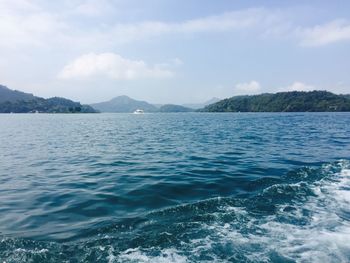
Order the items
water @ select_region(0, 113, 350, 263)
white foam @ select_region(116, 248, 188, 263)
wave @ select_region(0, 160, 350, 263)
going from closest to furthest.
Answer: white foam @ select_region(116, 248, 188, 263) < wave @ select_region(0, 160, 350, 263) < water @ select_region(0, 113, 350, 263)

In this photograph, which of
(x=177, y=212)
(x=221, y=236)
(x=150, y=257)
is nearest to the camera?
(x=150, y=257)

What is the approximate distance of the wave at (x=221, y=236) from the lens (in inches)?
333

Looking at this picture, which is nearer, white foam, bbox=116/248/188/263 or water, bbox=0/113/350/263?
white foam, bbox=116/248/188/263

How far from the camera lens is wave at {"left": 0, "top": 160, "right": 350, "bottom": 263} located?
8453 millimetres

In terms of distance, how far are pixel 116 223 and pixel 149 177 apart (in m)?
7.88

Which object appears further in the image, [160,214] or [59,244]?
[160,214]

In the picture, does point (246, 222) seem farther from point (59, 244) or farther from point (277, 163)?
point (277, 163)

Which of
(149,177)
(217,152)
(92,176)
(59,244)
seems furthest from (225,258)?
(217,152)

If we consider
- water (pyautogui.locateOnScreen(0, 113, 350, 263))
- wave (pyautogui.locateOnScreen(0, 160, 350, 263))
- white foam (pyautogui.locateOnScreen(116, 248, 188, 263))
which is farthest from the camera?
water (pyautogui.locateOnScreen(0, 113, 350, 263))

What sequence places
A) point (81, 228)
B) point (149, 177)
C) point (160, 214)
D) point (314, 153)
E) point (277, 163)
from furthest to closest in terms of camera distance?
point (314, 153) → point (277, 163) → point (149, 177) → point (160, 214) → point (81, 228)

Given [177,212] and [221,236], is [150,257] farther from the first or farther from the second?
[177,212]

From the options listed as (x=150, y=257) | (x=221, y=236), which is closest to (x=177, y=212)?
(x=221, y=236)

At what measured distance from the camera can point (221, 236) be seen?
9.81 m

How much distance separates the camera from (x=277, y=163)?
76.1ft
